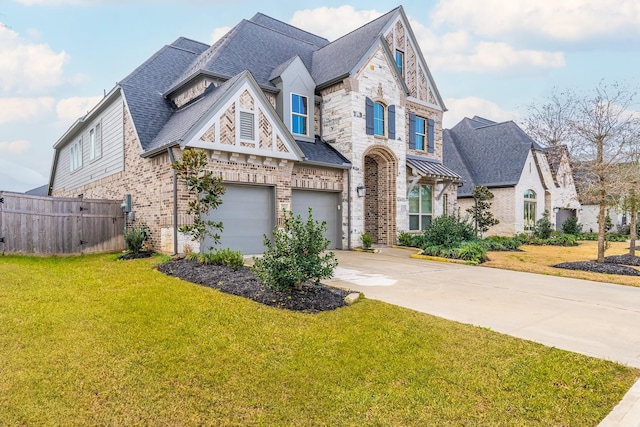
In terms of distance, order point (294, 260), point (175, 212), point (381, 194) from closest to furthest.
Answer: point (294, 260), point (175, 212), point (381, 194)

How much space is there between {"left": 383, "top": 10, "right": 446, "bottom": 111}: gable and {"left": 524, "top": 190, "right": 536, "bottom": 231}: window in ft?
30.0

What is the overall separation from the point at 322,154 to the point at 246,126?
3766 millimetres

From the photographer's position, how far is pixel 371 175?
16.6 metres

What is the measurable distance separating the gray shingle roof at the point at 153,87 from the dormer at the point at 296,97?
13.0ft

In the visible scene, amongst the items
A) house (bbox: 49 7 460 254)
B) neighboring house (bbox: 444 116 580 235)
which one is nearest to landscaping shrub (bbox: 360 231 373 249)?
house (bbox: 49 7 460 254)

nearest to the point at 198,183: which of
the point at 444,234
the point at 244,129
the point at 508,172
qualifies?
the point at 244,129

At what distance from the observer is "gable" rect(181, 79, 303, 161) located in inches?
391

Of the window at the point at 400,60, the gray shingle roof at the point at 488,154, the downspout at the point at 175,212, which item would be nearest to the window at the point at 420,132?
the window at the point at 400,60

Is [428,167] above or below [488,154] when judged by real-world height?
below

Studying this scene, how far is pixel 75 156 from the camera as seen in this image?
18453 millimetres

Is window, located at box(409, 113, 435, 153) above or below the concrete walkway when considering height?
above

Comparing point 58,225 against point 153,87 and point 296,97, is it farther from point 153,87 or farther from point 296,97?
point 296,97

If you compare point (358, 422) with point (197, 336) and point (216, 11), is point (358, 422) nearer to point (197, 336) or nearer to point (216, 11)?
point (197, 336)

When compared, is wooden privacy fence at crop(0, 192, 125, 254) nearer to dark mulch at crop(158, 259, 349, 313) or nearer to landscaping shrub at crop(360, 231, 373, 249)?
dark mulch at crop(158, 259, 349, 313)
